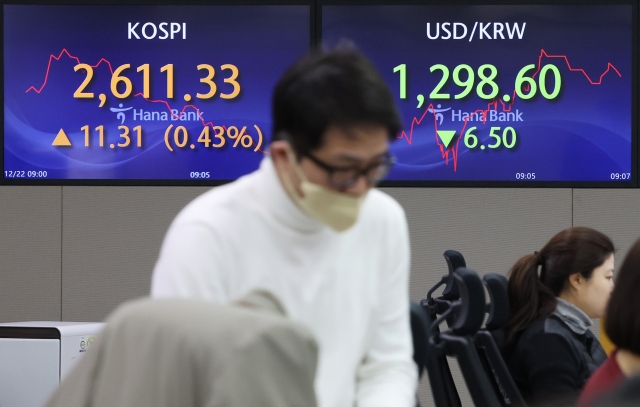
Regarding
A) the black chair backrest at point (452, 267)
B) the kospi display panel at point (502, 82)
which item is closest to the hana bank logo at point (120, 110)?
the kospi display panel at point (502, 82)

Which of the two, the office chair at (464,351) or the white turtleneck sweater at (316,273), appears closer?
the white turtleneck sweater at (316,273)

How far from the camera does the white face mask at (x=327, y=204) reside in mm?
1132

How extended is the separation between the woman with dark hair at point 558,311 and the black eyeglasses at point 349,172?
61.3 inches

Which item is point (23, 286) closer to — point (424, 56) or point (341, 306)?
point (424, 56)

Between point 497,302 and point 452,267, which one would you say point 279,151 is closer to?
point 497,302

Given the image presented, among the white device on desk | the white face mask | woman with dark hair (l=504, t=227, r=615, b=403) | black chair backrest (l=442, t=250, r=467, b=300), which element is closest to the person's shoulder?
woman with dark hair (l=504, t=227, r=615, b=403)

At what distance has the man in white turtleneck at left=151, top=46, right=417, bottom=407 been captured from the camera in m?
1.07

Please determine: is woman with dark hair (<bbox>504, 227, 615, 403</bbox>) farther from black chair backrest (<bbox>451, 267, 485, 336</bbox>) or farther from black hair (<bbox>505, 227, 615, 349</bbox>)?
black chair backrest (<bbox>451, 267, 485, 336</bbox>)

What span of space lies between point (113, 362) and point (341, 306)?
62 centimetres

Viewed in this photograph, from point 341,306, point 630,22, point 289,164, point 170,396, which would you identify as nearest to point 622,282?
point 341,306

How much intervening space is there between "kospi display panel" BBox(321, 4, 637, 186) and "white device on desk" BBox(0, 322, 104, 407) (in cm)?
253

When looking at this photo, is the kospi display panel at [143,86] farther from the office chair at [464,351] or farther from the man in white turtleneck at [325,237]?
the man in white turtleneck at [325,237]

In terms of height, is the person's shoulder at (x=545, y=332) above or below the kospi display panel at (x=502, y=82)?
below

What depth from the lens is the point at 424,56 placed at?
4336 mm
